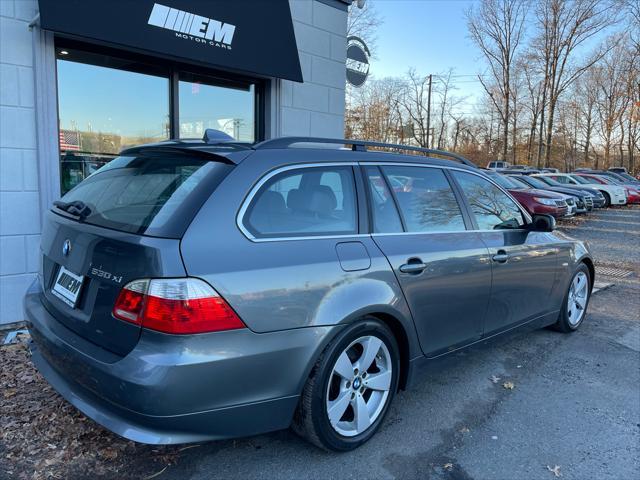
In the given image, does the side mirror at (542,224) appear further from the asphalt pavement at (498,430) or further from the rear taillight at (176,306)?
the rear taillight at (176,306)

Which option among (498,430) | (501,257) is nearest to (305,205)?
(501,257)

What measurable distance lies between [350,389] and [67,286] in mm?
1612

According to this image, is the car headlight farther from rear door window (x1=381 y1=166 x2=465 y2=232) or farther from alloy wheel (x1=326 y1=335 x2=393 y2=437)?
alloy wheel (x1=326 y1=335 x2=393 y2=437)

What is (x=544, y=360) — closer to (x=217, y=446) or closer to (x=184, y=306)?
(x=217, y=446)

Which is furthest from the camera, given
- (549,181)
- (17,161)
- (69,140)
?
(549,181)

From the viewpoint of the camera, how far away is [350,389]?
2.74 meters

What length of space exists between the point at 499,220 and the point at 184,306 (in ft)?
9.22

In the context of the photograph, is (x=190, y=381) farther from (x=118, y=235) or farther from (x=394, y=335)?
(x=394, y=335)

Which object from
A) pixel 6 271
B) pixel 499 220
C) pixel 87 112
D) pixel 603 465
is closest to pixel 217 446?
pixel 603 465

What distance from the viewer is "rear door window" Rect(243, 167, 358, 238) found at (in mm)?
2420

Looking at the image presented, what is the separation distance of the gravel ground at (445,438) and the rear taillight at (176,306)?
3.18 feet

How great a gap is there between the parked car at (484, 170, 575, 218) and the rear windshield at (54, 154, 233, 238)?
13908mm

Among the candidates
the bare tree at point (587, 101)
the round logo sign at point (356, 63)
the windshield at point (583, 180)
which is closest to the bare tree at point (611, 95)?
the bare tree at point (587, 101)

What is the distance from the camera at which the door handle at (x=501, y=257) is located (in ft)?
11.9
